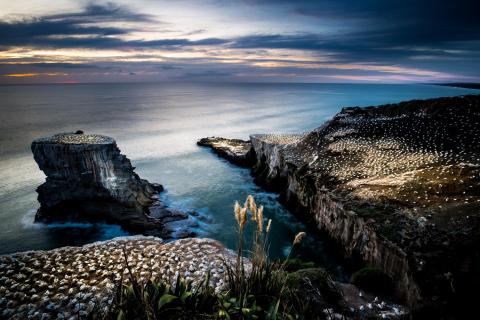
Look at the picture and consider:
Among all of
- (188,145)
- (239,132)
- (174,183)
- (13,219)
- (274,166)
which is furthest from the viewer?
(239,132)

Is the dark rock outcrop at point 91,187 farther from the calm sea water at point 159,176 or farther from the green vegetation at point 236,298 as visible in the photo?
the green vegetation at point 236,298

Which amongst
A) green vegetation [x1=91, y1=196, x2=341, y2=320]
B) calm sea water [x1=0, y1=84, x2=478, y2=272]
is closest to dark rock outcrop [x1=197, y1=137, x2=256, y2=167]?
calm sea water [x1=0, y1=84, x2=478, y2=272]

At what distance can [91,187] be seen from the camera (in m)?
26.2

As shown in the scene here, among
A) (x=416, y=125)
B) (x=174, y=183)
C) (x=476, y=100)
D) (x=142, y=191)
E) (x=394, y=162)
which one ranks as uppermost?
(x=476, y=100)

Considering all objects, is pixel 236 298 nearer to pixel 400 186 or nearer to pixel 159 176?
pixel 400 186

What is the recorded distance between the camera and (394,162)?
2512 centimetres

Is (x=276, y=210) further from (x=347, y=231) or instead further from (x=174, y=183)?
(x=174, y=183)

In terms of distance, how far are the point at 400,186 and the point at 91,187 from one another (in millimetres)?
25263

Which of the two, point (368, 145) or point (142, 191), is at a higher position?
point (368, 145)

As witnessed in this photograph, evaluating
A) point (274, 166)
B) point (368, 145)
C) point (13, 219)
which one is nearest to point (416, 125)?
point (368, 145)

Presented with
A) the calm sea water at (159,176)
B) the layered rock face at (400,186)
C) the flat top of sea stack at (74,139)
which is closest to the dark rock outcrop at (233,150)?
the calm sea water at (159,176)

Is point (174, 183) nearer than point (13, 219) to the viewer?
No

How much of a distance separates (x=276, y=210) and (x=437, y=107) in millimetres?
23491

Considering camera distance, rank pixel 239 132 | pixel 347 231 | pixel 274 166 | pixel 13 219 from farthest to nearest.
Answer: pixel 239 132
pixel 274 166
pixel 13 219
pixel 347 231
